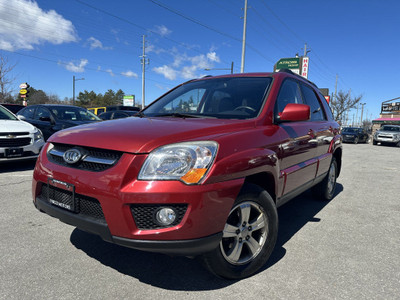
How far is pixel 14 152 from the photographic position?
5812 mm

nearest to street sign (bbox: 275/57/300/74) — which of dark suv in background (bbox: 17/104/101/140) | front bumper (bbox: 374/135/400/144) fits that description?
front bumper (bbox: 374/135/400/144)

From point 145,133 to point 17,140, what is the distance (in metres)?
5.19

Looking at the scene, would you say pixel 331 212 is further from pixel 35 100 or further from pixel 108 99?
pixel 108 99

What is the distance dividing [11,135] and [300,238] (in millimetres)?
5846

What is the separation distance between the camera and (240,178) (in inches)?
78.8

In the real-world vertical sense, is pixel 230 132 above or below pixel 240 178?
above

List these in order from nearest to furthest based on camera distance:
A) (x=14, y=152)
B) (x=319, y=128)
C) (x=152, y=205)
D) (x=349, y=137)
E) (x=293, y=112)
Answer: (x=152, y=205) → (x=293, y=112) → (x=319, y=128) → (x=14, y=152) → (x=349, y=137)

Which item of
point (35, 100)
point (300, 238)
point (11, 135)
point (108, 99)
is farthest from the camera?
point (108, 99)

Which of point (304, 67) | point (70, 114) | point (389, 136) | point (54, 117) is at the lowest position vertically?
point (389, 136)

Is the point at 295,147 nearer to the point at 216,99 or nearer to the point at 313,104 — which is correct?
the point at 216,99

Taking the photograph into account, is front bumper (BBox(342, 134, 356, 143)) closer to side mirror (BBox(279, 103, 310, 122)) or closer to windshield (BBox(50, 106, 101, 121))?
windshield (BBox(50, 106, 101, 121))

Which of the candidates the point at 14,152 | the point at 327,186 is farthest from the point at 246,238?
the point at 14,152

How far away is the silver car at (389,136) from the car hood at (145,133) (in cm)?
2318

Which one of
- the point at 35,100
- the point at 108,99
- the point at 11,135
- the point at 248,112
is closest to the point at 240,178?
the point at 248,112
